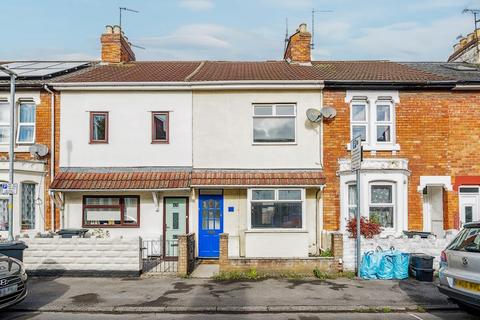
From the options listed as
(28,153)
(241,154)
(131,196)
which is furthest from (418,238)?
(28,153)

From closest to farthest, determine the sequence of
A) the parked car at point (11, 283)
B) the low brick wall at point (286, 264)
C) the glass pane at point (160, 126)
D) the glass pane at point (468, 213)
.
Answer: the parked car at point (11, 283), the low brick wall at point (286, 264), the glass pane at point (160, 126), the glass pane at point (468, 213)

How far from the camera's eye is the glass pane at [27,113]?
49.6ft

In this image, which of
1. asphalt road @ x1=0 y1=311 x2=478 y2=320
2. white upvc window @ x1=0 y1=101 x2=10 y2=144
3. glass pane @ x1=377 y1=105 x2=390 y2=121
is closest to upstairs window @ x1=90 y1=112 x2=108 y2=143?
white upvc window @ x1=0 y1=101 x2=10 y2=144

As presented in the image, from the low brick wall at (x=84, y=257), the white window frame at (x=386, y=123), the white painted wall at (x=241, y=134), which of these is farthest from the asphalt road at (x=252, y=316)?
the white window frame at (x=386, y=123)

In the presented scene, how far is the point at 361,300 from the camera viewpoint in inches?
378

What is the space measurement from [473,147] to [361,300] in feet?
27.9

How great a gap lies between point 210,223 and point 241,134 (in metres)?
3.14

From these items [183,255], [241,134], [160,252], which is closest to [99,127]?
[160,252]

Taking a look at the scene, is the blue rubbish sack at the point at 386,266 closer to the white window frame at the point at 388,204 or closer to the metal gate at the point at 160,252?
the white window frame at the point at 388,204

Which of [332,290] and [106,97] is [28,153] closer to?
[106,97]

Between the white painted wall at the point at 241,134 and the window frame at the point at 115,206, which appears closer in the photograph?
the white painted wall at the point at 241,134

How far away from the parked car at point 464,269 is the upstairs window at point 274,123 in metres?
7.28

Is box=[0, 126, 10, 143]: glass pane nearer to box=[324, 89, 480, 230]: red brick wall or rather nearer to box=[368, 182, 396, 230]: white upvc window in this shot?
box=[324, 89, 480, 230]: red brick wall

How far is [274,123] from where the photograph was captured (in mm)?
14883
